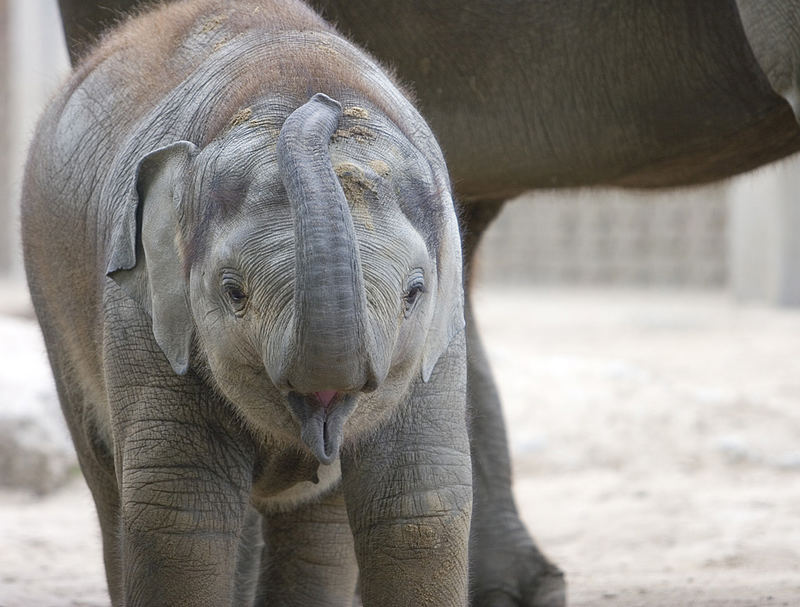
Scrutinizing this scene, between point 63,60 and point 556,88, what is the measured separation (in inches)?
422

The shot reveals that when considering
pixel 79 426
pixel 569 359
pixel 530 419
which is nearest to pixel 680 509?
pixel 530 419

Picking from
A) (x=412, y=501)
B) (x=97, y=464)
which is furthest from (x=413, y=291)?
(x=97, y=464)

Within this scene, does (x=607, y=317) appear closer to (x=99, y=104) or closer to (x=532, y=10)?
(x=532, y=10)

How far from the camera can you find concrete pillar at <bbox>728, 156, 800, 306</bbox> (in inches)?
432

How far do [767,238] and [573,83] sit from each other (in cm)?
858

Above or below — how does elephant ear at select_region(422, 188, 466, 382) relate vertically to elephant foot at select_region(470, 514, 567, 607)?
above

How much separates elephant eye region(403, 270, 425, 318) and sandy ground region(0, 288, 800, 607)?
1.75 m

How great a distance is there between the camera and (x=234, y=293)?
1.93m

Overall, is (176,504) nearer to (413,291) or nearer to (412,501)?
(412,501)

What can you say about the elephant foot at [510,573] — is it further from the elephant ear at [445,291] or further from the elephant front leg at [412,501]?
the elephant ear at [445,291]

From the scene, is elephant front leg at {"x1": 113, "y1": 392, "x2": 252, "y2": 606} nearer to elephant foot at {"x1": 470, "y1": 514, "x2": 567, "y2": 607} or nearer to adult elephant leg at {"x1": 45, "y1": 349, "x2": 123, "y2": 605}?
adult elephant leg at {"x1": 45, "y1": 349, "x2": 123, "y2": 605}

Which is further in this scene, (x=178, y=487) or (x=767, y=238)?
(x=767, y=238)

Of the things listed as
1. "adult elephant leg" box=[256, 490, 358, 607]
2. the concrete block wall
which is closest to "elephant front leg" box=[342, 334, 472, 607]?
"adult elephant leg" box=[256, 490, 358, 607]

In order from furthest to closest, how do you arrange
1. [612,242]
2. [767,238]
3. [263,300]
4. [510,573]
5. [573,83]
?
1. [612,242]
2. [767,238]
3. [510,573]
4. [573,83]
5. [263,300]
